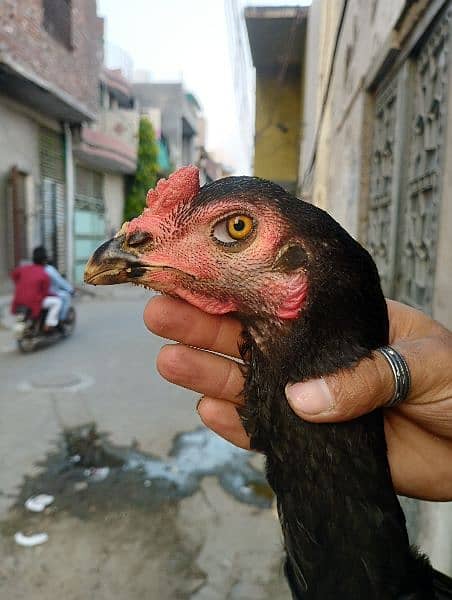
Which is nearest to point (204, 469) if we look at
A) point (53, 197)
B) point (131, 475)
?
point (131, 475)

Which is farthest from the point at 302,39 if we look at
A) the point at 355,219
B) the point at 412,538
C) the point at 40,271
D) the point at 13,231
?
the point at 412,538

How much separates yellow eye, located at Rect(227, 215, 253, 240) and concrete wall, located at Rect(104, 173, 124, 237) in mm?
17668

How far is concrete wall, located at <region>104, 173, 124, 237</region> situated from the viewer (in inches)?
734

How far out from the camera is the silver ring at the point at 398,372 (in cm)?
107

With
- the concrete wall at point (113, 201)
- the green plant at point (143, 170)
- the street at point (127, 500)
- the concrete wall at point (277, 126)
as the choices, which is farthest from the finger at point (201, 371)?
the green plant at point (143, 170)

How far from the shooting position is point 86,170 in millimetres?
16953

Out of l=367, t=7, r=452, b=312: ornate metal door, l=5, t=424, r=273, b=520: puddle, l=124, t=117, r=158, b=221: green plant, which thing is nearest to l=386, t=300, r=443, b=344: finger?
l=367, t=7, r=452, b=312: ornate metal door

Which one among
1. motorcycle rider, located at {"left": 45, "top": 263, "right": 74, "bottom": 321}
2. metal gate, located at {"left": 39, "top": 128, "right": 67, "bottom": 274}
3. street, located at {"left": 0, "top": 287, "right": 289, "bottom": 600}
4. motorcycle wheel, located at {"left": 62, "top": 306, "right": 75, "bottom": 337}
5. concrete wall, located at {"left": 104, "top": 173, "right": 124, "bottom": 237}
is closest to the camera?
street, located at {"left": 0, "top": 287, "right": 289, "bottom": 600}

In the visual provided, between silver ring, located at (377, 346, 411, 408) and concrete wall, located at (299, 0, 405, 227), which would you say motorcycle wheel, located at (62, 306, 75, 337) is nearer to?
concrete wall, located at (299, 0, 405, 227)

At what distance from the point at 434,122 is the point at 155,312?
1797mm

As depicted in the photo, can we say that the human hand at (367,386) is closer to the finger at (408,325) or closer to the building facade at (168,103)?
the finger at (408,325)

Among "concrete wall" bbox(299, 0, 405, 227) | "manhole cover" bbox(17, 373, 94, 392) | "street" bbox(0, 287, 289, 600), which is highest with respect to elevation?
"concrete wall" bbox(299, 0, 405, 227)

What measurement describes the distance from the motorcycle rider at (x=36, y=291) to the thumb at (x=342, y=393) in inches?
268

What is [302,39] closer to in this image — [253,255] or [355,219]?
[355,219]
